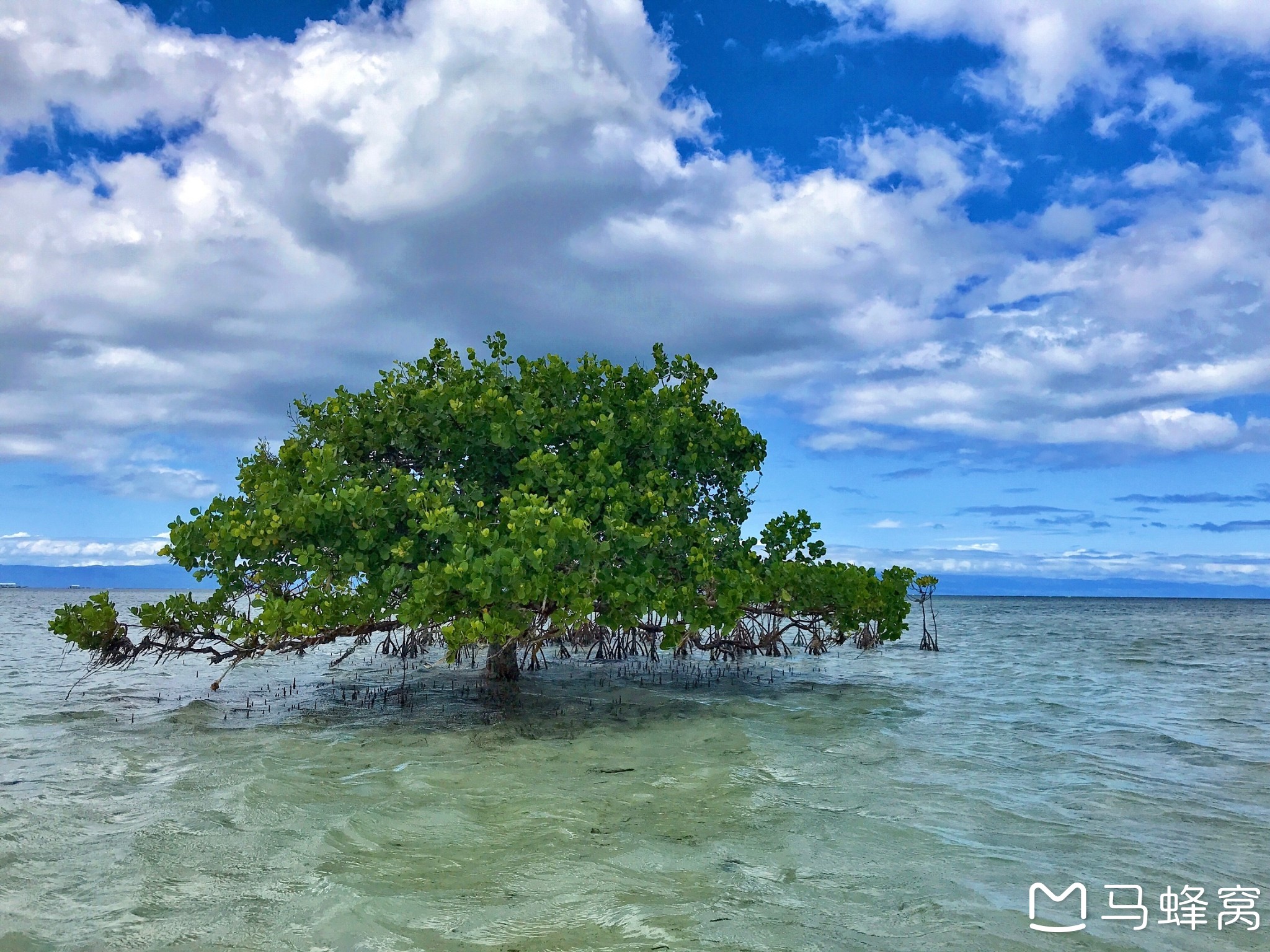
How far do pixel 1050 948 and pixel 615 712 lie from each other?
29.9 ft

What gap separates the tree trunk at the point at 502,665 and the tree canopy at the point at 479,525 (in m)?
0.21

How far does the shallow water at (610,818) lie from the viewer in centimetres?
570

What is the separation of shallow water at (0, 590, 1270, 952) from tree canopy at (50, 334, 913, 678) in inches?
65.6

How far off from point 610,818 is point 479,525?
5.09 metres

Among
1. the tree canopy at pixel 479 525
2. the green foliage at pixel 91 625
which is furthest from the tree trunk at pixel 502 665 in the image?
the green foliage at pixel 91 625

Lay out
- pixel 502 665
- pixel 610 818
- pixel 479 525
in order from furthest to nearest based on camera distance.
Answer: pixel 502 665 → pixel 479 525 → pixel 610 818


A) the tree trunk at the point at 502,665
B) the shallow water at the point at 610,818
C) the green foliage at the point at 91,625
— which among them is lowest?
the shallow water at the point at 610,818

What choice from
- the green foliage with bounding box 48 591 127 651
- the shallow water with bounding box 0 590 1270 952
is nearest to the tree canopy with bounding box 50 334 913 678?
the green foliage with bounding box 48 591 127 651

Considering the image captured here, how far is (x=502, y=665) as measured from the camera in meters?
16.1

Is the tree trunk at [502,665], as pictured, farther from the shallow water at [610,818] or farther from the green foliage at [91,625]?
the green foliage at [91,625]

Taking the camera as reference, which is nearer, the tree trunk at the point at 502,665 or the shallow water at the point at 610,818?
the shallow water at the point at 610,818

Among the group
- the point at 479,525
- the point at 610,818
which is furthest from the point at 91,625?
the point at 610,818

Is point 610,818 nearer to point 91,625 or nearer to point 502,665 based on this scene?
point 502,665

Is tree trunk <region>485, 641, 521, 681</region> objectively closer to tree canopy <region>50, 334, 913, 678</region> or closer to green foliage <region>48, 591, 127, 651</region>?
tree canopy <region>50, 334, 913, 678</region>
